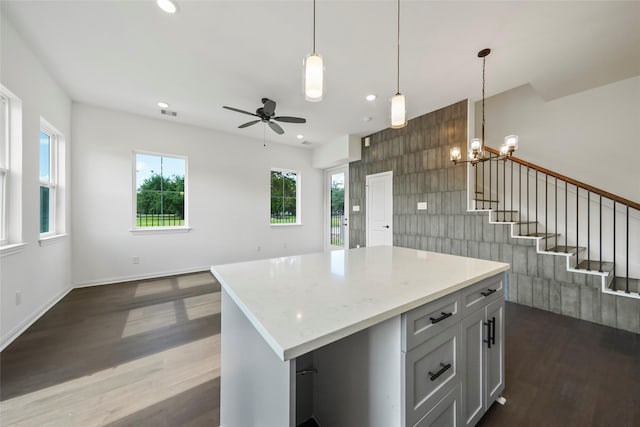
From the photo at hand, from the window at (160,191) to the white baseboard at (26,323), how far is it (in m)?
1.46

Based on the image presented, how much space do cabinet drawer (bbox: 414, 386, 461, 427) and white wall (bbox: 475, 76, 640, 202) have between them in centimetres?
402

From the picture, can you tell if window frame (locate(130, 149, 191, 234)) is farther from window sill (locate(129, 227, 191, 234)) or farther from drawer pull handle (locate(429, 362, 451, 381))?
drawer pull handle (locate(429, 362, 451, 381))

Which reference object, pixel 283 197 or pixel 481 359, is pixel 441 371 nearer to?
pixel 481 359

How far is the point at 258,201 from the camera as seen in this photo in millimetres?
5543

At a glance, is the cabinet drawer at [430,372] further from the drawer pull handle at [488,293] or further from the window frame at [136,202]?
the window frame at [136,202]

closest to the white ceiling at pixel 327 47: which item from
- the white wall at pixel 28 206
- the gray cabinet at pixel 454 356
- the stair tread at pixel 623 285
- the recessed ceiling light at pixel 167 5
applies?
the recessed ceiling light at pixel 167 5

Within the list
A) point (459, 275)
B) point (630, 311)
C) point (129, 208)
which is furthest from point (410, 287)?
point (129, 208)

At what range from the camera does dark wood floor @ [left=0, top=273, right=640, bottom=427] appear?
146 centimetres

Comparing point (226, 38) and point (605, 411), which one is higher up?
point (226, 38)

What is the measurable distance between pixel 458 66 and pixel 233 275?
10.8 feet

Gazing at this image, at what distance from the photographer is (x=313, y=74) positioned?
1.46m

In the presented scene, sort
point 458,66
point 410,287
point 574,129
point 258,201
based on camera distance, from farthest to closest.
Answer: point 258,201
point 574,129
point 458,66
point 410,287

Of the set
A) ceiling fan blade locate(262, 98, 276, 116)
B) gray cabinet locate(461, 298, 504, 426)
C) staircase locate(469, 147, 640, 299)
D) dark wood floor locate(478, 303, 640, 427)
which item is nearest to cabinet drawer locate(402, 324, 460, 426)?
gray cabinet locate(461, 298, 504, 426)

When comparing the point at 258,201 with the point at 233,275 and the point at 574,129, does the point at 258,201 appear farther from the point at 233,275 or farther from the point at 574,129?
the point at 574,129
